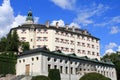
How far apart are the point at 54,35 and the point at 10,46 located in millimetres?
21549

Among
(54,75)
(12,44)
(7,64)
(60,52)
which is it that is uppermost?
(12,44)

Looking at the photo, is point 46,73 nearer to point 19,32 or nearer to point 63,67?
point 63,67

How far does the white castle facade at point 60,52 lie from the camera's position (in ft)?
189

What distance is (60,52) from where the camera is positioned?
214ft

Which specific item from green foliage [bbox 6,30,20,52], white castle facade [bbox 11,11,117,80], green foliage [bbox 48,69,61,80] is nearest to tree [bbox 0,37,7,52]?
green foliage [bbox 6,30,20,52]

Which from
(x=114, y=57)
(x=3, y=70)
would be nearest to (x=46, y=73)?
(x=3, y=70)

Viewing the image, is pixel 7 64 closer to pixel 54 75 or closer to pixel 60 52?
pixel 60 52

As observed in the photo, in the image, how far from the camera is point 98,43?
354 ft

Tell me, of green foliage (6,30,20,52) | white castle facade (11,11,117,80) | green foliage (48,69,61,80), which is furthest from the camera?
green foliage (6,30,20,52)

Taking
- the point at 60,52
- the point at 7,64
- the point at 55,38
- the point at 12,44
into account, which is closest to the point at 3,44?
the point at 12,44

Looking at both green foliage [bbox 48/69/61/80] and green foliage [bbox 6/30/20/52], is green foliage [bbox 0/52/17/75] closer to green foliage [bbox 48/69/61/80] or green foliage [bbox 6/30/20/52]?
green foliage [bbox 6/30/20/52]

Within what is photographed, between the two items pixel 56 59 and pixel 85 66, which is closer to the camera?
pixel 56 59

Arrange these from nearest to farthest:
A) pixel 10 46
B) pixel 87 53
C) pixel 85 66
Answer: pixel 85 66, pixel 10 46, pixel 87 53

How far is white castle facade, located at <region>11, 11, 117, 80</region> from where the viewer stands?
57625 mm
